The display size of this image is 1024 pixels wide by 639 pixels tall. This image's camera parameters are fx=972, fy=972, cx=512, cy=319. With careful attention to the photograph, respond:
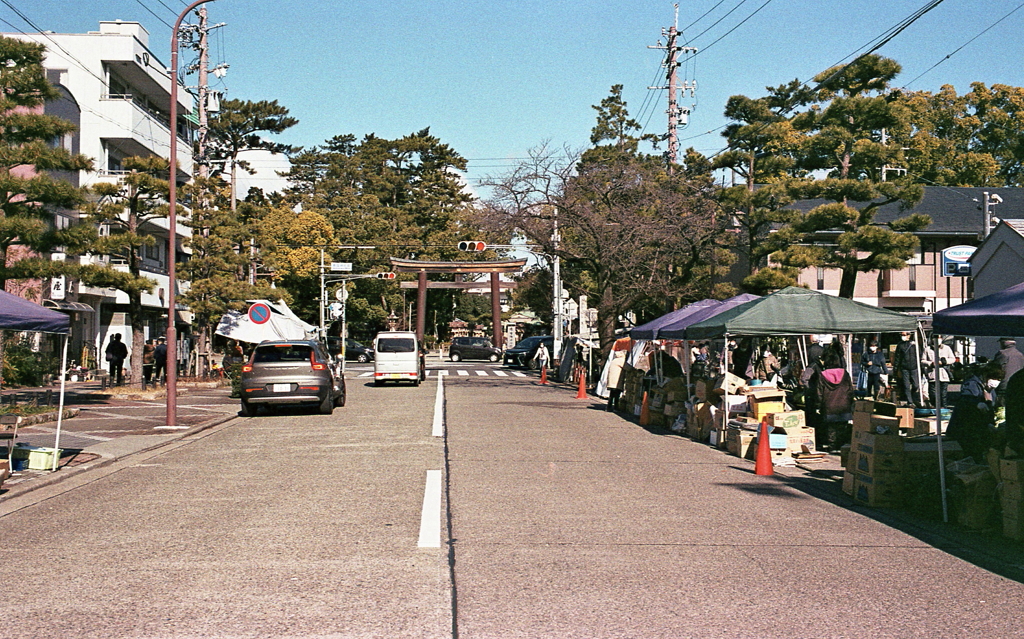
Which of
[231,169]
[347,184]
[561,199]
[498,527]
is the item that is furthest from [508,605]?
[347,184]

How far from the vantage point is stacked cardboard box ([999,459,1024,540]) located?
26.7ft

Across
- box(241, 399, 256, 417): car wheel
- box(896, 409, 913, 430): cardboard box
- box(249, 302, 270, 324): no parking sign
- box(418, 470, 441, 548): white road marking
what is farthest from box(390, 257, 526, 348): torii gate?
box(418, 470, 441, 548): white road marking

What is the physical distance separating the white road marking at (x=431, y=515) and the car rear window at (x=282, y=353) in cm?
1014

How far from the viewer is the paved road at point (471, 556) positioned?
5.61 m

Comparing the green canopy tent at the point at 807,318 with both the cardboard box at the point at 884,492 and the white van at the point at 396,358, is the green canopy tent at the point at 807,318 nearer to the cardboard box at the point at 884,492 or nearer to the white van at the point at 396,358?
the cardboard box at the point at 884,492

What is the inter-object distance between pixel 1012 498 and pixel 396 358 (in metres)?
26.3

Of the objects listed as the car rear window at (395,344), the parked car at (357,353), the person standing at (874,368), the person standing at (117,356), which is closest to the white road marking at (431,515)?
the person standing at (874,368)

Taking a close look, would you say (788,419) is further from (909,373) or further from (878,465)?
(909,373)

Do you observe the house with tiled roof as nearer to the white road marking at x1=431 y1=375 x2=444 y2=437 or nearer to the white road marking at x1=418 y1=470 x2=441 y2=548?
the white road marking at x1=431 y1=375 x2=444 y2=437

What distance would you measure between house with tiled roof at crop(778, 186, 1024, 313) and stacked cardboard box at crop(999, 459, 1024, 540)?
35.8 m

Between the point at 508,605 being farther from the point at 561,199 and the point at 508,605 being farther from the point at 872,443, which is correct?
the point at 561,199

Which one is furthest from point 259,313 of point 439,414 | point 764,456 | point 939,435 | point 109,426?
point 939,435

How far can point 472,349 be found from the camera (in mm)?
63062

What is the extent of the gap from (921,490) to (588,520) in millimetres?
3550
